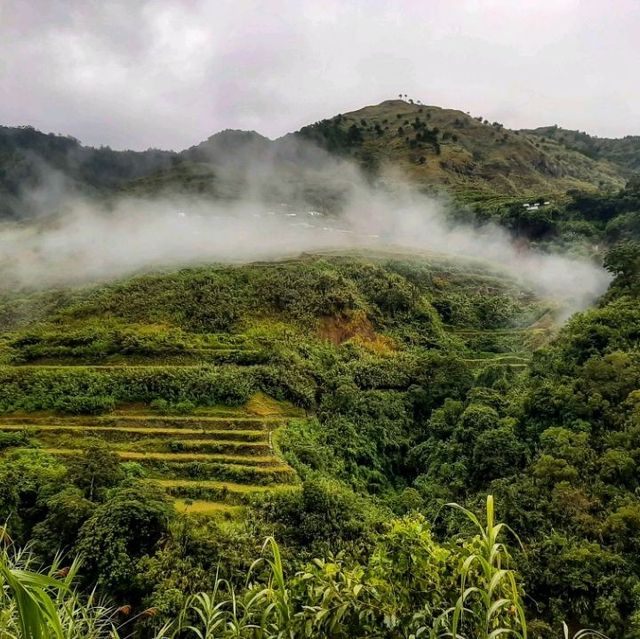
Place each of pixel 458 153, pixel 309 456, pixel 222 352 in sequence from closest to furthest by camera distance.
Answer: pixel 309 456
pixel 222 352
pixel 458 153

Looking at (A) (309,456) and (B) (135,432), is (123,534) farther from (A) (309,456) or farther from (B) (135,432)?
(A) (309,456)

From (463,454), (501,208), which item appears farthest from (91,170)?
(463,454)

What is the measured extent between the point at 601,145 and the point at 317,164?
233ft

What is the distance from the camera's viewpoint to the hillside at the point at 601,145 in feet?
362

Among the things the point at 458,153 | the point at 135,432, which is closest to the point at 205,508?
the point at 135,432

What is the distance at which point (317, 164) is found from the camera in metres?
90.4

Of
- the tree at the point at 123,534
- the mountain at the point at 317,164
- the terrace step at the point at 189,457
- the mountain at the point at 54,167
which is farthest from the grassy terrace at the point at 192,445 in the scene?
the mountain at the point at 54,167

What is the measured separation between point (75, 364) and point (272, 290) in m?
13.7

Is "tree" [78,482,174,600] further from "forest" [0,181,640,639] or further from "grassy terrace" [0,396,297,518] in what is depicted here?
"grassy terrace" [0,396,297,518]

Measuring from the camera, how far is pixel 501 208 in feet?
196

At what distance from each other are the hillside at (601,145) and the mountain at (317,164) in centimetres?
168

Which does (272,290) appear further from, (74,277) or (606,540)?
(606,540)

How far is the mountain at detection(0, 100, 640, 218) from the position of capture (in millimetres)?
78375

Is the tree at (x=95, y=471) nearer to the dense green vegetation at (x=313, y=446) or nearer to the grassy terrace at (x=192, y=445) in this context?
the dense green vegetation at (x=313, y=446)
